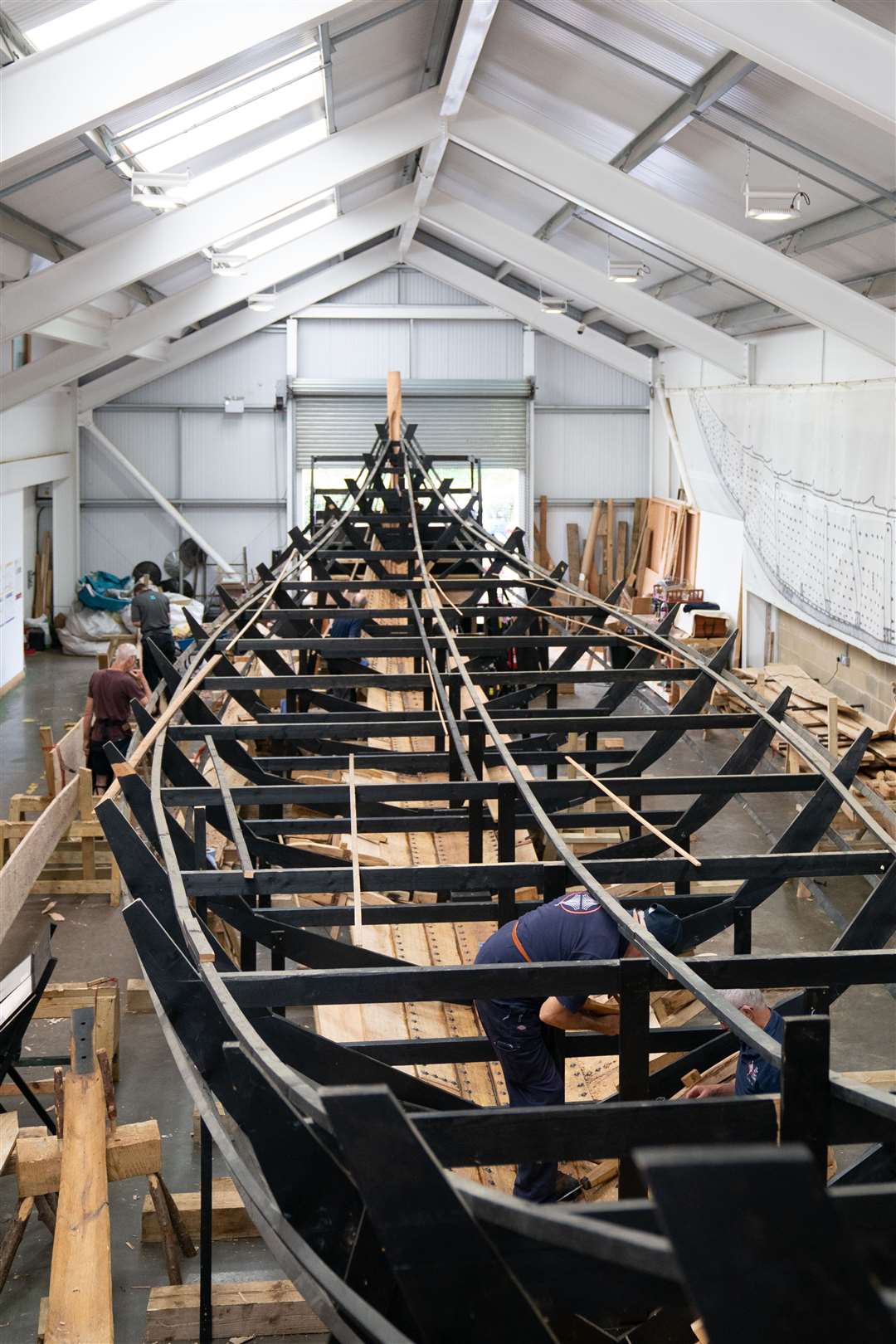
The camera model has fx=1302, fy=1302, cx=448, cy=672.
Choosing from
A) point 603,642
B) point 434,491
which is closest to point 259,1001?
point 603,642

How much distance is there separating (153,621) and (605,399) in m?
12.1

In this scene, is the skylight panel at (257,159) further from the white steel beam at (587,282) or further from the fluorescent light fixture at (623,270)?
the white steel beam at (587,282)

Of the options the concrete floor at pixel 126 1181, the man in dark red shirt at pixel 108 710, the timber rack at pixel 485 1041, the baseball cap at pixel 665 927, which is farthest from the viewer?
the man in dark red shirt at pixel 108 710

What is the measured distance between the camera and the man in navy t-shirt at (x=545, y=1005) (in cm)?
398

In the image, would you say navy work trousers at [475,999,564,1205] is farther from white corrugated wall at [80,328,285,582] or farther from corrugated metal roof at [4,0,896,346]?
white corrugated wall at [80,328,285,582]

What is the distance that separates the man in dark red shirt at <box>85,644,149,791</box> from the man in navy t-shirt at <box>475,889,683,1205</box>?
6137mm

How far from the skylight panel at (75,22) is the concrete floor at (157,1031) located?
5.65 m

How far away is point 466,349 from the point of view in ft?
75.9

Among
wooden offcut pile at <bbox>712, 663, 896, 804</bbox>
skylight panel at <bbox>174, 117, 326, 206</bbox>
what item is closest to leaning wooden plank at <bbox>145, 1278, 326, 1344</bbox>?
wooden offcut pile at <bbox>712, 663, 896, 804</bbox>

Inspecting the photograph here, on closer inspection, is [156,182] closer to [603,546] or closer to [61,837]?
[61,837]

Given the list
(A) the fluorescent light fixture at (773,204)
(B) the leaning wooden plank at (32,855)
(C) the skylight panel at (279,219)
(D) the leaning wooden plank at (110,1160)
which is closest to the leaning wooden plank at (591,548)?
(C) the skylight panel at (279,219)

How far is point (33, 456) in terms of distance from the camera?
1883cm

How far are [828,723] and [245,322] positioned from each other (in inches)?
581

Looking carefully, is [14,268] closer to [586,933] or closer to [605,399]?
[586,933]
